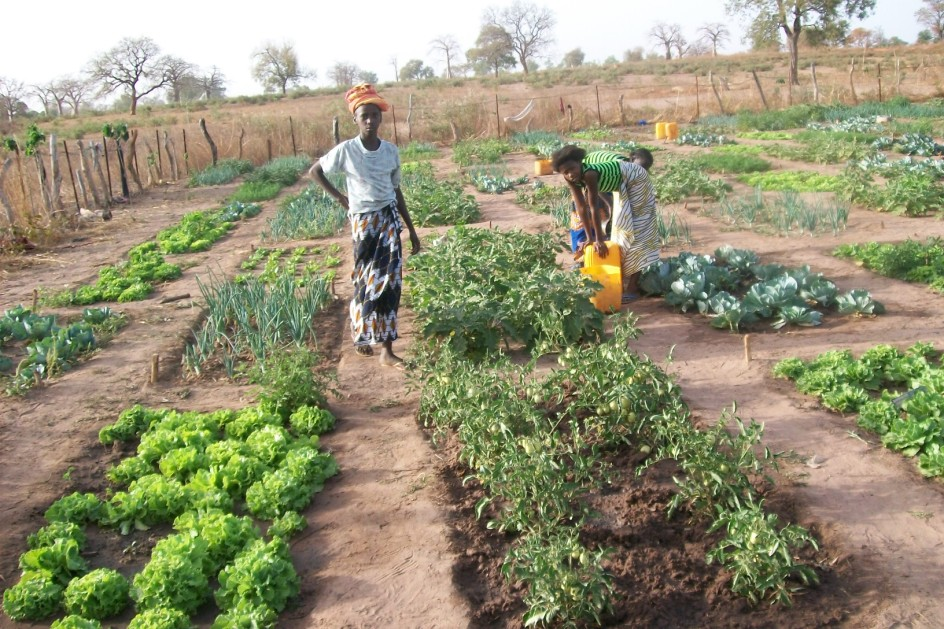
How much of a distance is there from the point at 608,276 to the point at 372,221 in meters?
1.78

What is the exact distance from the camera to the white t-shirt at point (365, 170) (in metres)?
4.74

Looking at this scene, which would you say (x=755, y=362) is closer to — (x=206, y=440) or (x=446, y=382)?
(x=446, y=382)

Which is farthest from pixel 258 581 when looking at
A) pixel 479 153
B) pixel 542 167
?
pixel 479 153

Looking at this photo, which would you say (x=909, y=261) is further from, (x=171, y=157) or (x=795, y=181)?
(x=171, y=157)

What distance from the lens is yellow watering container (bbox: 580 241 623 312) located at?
18.0 feet

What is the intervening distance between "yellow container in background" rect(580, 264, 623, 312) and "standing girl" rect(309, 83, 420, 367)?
1.44 meters

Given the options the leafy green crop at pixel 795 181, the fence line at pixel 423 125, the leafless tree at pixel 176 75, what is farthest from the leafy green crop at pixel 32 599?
the leafless tree at pixel 176 75

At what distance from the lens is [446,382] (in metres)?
3.75

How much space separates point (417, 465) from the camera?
3684 mm

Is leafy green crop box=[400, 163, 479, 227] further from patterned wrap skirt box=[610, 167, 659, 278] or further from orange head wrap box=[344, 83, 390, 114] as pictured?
orange head wrap box=[344, 83, 390, 114]

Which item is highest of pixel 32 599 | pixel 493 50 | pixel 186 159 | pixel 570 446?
pixel 493 50

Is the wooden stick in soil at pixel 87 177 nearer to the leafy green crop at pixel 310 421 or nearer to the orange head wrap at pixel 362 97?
the orange head wrap at pixel 362 97

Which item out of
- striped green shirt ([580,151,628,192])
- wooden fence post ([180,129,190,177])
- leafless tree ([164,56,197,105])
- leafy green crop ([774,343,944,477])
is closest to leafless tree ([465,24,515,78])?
leafless tree ([164,56,197,105])

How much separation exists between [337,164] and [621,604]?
10.6ft
